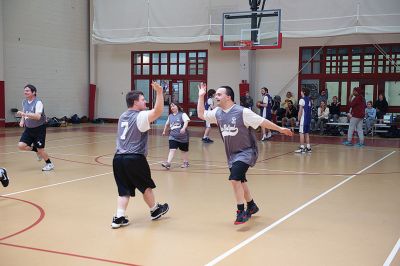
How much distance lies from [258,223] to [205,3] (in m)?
19.2

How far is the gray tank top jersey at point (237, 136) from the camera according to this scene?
609cm

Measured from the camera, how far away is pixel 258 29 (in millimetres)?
20172

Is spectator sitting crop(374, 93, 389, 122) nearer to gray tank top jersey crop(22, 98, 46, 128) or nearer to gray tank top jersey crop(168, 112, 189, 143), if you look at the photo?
gray tank top jersey crop(168, 112, 189, 143)

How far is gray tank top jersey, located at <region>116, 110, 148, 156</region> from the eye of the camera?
19.2ft

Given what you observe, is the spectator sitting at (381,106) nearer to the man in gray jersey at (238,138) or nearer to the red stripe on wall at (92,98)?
the red stripe on wall at (92,98)

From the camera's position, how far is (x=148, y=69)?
2631cm

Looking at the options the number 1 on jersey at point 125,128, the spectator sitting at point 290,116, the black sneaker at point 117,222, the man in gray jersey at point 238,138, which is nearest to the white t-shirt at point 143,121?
the number 1 on jersey at point 125,128

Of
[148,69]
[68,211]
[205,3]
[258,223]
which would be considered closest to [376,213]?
[258,223]

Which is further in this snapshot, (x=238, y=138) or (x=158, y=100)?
(x=238, y=138)

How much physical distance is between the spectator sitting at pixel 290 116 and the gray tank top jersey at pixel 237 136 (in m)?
15.0

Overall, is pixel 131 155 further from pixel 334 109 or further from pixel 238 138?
pixel 334 109

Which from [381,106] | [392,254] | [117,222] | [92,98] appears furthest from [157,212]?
[92,98]

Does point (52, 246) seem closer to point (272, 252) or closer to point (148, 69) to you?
point (272, 252)

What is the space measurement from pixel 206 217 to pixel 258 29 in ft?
49.5
